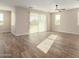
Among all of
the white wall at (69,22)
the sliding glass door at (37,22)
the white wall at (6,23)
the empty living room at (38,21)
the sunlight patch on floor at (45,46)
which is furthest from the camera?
the white wall at (6,23)

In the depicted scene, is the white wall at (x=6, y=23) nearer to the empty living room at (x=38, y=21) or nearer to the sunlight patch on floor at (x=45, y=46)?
the empty living room at (x=38, y=21)

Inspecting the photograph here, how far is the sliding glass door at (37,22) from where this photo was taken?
30.0 feet

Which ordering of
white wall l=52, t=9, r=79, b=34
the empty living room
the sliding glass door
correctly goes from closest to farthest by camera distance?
the empty living room → white wall l=52, t=9, r=79, b=34 → the sliding glass door

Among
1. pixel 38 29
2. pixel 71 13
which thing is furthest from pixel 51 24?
pixel 71 13

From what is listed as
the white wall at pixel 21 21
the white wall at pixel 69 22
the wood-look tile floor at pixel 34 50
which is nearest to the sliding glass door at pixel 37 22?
the white wall at pixel 21 21

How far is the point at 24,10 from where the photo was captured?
26.2ft

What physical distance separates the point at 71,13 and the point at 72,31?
2013mm

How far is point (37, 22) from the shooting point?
10.0 meters

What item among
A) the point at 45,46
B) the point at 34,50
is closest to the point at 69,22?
the point at 45,46

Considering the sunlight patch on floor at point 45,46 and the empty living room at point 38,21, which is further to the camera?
the empty living room at point 38,21

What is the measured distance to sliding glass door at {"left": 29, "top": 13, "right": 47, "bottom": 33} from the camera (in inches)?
359

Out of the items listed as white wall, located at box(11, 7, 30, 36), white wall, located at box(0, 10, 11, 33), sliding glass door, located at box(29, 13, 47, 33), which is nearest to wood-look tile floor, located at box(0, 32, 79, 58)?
white wall, located at box(11, 7, 30, 36)

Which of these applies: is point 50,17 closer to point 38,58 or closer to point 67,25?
point 67,25

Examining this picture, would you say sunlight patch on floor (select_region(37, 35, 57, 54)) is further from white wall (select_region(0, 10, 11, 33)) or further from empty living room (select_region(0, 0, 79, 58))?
white wall (select_region(0, 10, 11, 33))
